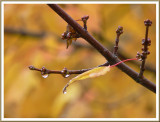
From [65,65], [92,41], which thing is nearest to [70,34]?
[92,41]

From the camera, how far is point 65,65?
1752mm

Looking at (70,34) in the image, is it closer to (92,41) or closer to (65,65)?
(92,41)

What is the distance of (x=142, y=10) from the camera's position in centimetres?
184

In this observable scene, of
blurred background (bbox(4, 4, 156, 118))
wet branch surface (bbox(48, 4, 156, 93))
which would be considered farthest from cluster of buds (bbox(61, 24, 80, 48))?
blurred background (bbox(4, 4, 156, 118))

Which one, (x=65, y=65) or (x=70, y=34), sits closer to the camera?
(x=70, y=34)

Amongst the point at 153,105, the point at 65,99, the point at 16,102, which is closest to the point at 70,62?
the point at 65,99

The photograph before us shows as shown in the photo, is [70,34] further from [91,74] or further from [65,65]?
[65,65]

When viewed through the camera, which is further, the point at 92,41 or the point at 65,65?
the point at 65,65

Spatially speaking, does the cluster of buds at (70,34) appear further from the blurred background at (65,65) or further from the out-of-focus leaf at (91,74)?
the blurred background at (65,65)

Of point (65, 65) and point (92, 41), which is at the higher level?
point (92, 41)

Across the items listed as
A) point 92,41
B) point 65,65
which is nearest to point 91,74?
point 92,41

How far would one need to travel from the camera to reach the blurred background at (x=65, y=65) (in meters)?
1.72

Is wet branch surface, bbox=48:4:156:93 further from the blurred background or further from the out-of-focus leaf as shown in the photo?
the blurred background

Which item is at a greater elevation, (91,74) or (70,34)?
(70,34)
